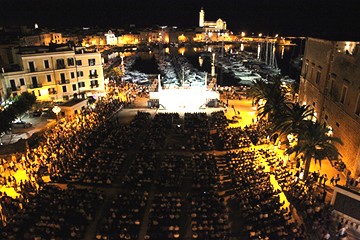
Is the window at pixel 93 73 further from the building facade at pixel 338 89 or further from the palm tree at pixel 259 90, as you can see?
the building facade at pixel 338 89

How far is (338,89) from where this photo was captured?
110 ft

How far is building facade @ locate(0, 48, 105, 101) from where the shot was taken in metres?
48.6

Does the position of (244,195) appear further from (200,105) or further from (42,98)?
(42,98)

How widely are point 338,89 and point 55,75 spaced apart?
46.1 metres

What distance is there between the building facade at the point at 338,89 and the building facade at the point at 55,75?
39472mm

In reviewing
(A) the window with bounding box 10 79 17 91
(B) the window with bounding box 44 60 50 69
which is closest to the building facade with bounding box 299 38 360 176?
(B) the window with bounding box 44 60 50 69

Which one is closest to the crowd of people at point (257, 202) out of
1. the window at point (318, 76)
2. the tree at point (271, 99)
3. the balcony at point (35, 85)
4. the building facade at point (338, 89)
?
the tree at point (271, 99)

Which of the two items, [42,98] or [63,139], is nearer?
[63,139]

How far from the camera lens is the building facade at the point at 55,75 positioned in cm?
4856

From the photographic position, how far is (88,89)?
5884 centimetres

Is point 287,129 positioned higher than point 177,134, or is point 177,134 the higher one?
point 287,129

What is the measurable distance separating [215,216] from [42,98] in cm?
4219

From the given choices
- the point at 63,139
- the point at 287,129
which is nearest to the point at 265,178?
the point at 287,129

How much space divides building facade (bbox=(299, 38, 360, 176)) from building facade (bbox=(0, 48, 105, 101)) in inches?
1554
